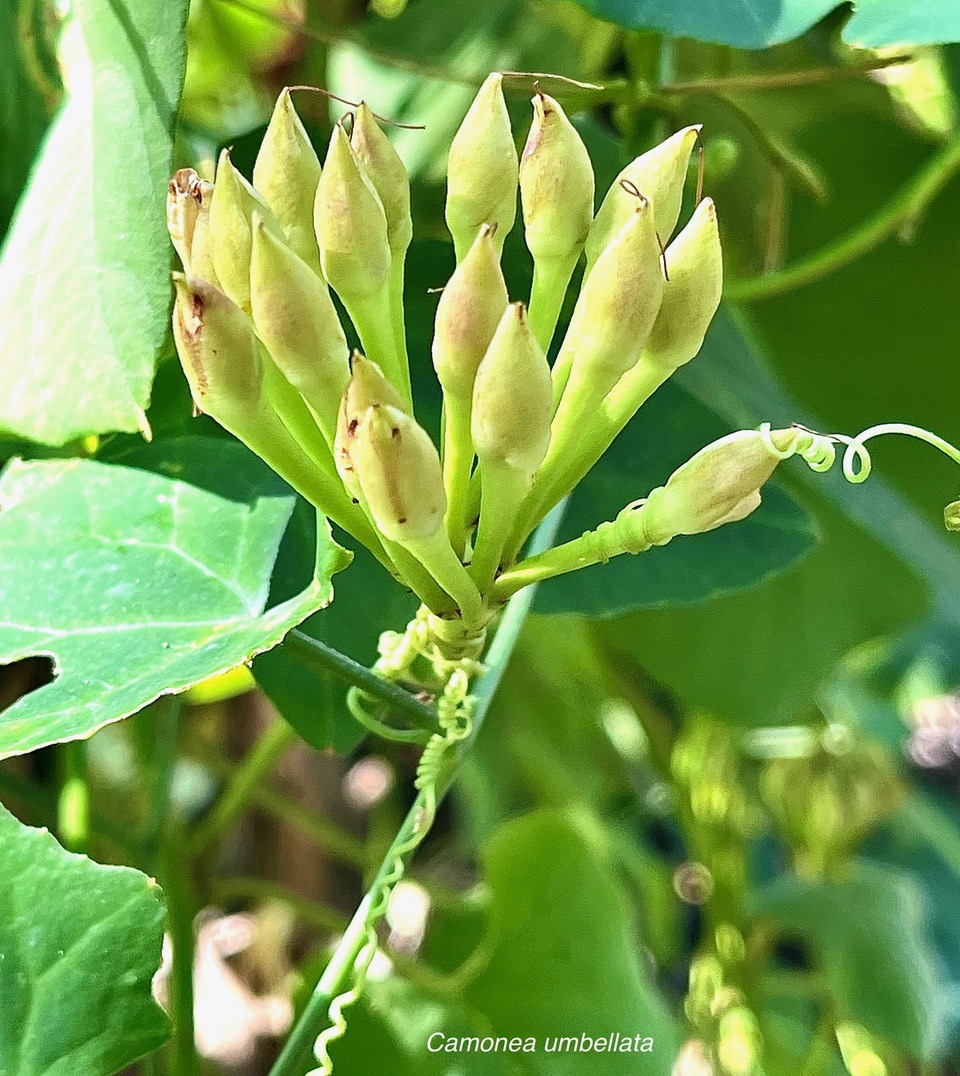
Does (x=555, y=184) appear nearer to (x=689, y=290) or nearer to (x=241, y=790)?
(x=689, y=290)

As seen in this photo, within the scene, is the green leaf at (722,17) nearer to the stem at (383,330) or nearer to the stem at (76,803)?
the stem at (383,330)

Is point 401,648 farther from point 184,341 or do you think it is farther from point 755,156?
point 755,156

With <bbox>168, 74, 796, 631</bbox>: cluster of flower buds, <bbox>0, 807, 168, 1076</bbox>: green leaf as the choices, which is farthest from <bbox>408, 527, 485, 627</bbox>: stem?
<bbox>0, 807, 168, 1076</bbox>: green leaf

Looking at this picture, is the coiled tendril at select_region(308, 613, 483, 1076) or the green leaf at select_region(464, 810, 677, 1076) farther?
the green leaf at select_region(464, 810, 677, 1076)

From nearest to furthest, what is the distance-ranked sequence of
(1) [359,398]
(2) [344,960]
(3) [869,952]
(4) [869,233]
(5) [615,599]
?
(1) [359,398] → (2) [344,960] → (5) [615,599] → (4) [869,233] → (3) [869,952]

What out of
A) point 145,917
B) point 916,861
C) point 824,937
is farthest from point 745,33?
point 916,861

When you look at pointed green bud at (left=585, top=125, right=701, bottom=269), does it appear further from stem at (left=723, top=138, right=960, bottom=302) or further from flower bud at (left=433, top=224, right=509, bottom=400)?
stem at (left=723, top=138, right=960, bottom=302)

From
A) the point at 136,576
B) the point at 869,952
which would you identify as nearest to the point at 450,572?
the point at 136,576
